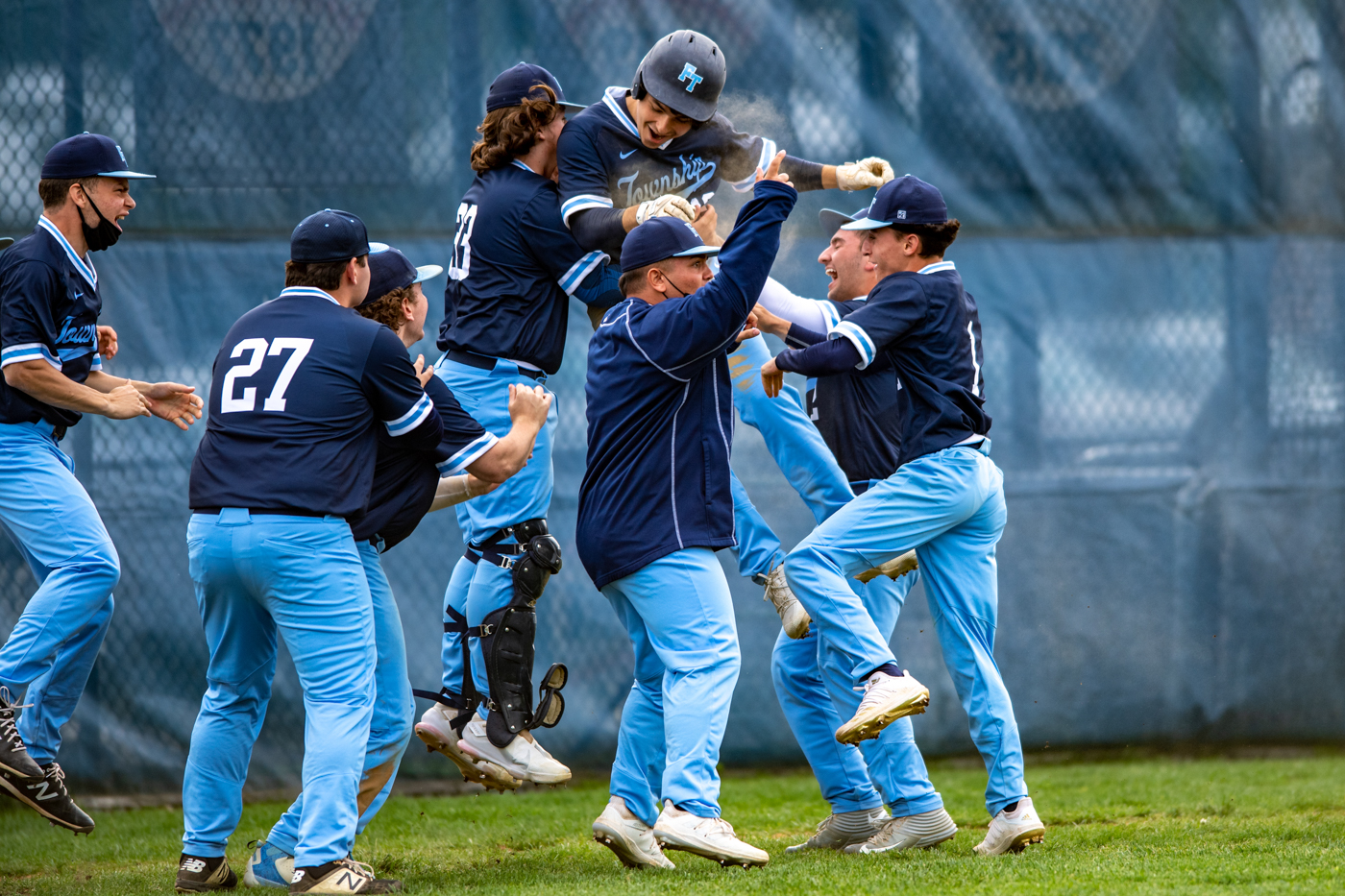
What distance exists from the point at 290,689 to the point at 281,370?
110 inches

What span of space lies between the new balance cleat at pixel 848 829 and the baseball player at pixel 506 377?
0.89m

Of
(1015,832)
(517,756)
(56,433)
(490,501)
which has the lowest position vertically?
(1015,832)

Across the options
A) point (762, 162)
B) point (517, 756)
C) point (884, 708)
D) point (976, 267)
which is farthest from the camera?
point (976, 267)

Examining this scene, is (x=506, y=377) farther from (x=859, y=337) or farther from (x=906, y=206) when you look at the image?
(x=906, y=206)

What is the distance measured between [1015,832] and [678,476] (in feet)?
5.00

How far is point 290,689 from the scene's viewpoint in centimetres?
605

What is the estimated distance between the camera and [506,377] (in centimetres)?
471

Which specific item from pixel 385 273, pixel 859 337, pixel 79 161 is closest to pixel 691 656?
pixel 859 337

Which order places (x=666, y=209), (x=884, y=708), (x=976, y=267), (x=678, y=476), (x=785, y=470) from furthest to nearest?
(x=976, y=267) → (x=785, y=470) → (x=666, y=209) → (x=678, y=476) → (x=884, y=708)

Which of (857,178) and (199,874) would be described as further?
(857,178)

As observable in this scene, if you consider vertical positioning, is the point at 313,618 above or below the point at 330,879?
above

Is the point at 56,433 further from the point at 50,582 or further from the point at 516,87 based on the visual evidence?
the point at 516,87

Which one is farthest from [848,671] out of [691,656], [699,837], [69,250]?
[69,250]

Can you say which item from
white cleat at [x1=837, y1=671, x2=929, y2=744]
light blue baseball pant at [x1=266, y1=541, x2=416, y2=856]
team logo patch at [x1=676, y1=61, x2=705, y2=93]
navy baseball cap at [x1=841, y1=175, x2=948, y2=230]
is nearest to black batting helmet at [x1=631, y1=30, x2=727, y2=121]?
team logo patch at [x1=676, y1=61, x2=705, y2=93]
